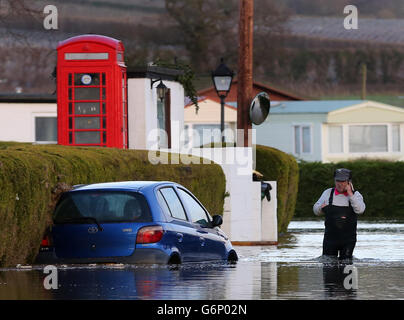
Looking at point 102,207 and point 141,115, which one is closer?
point 102,207

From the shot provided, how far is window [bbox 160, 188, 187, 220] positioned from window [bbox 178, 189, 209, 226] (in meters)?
0.18

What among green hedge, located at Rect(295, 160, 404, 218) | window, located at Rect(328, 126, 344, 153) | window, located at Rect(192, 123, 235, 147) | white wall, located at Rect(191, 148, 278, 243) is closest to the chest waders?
white wall, located at Rect(191, 148, 278, 243)

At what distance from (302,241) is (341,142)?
43955 mm

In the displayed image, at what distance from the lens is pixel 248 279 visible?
45.5 feet

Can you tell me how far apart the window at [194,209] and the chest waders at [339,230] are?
181 cm

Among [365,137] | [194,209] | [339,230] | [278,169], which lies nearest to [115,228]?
[194,209]

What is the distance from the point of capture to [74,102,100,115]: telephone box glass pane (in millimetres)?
27219

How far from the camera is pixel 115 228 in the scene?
1430 centimetres

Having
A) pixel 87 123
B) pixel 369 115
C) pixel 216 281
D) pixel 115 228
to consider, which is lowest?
pixel 216 281

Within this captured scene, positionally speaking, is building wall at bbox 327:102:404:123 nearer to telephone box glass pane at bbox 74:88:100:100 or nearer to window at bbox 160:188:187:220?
telephone box glass pane at bbox 74:88:100:100

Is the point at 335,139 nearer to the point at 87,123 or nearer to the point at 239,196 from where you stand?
the point at 239,196

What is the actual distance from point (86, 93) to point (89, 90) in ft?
0.38
